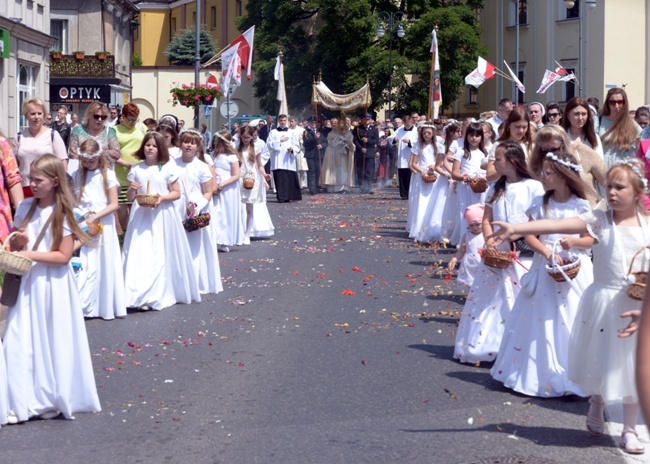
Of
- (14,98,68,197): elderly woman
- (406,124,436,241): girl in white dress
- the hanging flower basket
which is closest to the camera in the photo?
(14,98,68,197): elderly woman

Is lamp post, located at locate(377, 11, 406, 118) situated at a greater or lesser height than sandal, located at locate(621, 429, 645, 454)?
greater

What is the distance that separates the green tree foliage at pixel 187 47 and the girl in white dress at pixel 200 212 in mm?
74927

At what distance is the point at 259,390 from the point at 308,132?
27.2m

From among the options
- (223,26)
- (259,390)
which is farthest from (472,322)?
(223,26)

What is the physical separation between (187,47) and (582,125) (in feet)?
264

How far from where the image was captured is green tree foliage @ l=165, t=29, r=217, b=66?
87562 millimetres

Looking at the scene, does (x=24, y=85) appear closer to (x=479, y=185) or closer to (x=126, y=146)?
(x=126, y=146)

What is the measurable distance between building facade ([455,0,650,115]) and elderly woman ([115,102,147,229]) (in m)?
32.7

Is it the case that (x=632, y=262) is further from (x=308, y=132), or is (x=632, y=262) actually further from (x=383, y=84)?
(x=383, y=84)

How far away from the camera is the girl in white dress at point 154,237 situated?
11797 millimetres

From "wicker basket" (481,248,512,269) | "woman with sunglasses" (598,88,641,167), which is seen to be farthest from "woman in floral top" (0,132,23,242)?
"woman with sunglasses" (598,88,641,167)

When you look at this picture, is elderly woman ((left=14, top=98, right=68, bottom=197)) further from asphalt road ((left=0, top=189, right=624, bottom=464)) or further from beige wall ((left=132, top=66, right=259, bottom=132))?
beige wall ((left=132, top=66, right=259, bottom=132))

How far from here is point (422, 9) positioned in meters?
58.3

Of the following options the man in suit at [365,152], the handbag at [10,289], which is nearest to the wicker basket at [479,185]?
the handbag at [10,289]
